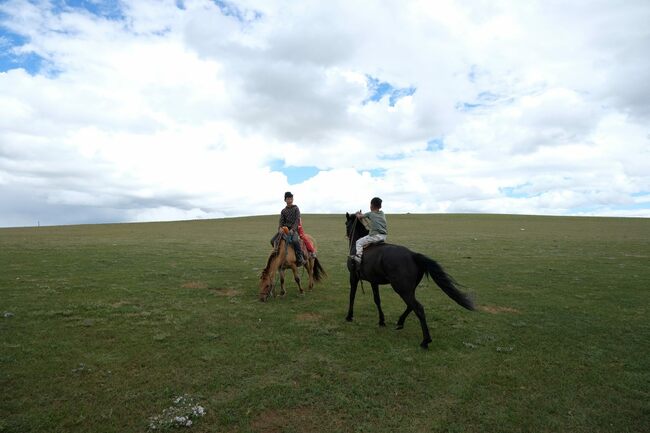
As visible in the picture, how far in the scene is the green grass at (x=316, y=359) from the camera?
5.49 m

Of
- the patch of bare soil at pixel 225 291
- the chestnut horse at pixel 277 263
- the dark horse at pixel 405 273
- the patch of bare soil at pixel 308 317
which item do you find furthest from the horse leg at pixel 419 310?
the patch of bare soil at pixel 225 291

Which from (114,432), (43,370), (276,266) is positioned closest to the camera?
(114,432)

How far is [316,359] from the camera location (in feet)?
24.4

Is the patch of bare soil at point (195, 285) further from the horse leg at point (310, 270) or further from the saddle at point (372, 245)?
the saddle at point (372, 245)

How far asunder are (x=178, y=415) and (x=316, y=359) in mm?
2835

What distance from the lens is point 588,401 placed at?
5.93 meters

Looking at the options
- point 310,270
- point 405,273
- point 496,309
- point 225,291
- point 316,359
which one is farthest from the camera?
point 310,270

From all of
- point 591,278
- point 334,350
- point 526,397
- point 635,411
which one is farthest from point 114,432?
point 591,278

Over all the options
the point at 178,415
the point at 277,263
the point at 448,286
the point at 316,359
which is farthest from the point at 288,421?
the point at 277,263

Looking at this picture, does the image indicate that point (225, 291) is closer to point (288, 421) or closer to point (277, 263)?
point (277, 263)

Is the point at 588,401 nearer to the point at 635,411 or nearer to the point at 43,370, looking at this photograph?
the point at 635,411

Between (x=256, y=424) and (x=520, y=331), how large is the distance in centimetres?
713

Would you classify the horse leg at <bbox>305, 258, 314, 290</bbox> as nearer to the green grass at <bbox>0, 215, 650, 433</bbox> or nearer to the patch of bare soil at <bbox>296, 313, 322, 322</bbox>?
the green grass at <bbox>0, 215, 650, 433</bbox>

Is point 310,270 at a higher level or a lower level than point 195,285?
higher
